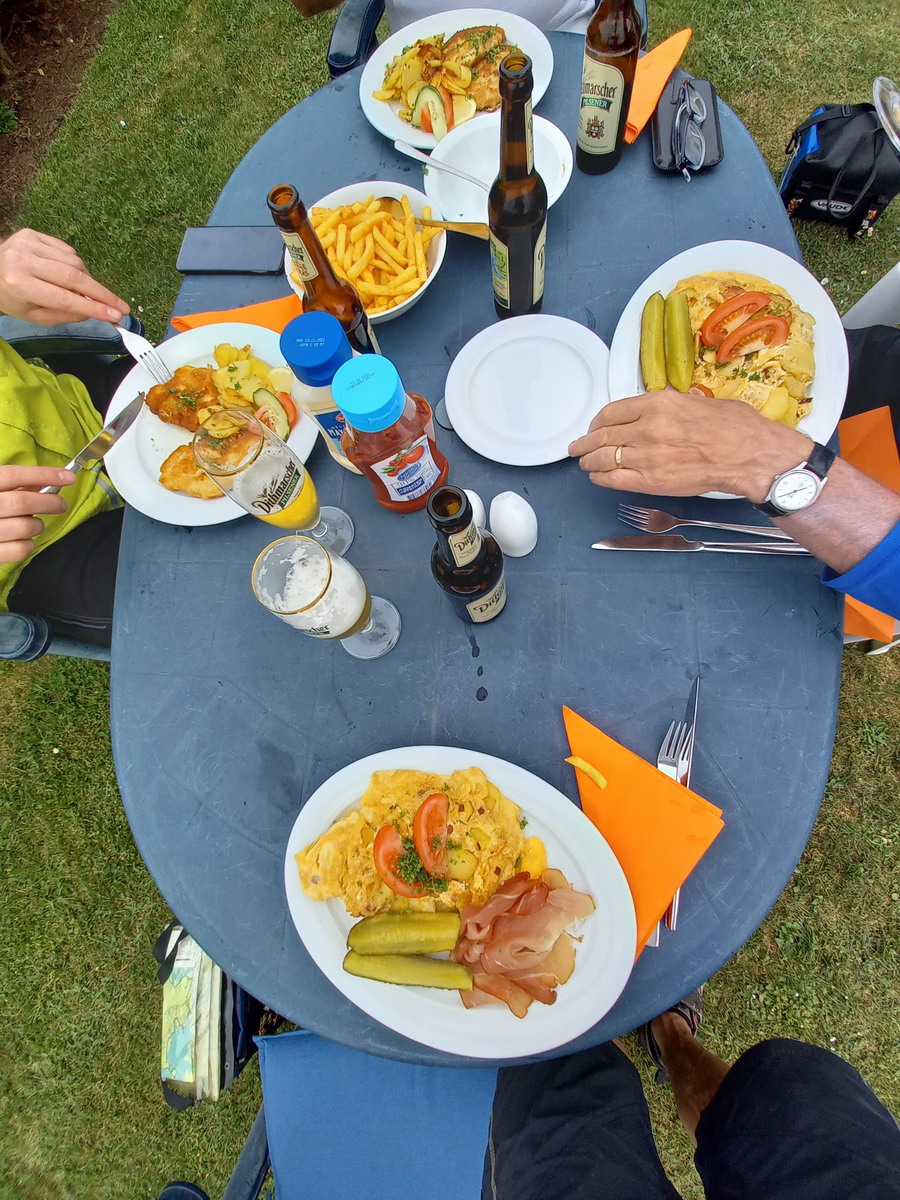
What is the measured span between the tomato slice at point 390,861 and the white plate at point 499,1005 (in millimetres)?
118

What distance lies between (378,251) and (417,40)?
99 centimetres

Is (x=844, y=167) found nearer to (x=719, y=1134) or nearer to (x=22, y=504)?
(x=22, y=504)

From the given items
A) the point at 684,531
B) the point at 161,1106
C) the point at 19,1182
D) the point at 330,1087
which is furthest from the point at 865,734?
the point at 19,1182

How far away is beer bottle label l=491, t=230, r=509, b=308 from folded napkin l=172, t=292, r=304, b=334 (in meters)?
0.65

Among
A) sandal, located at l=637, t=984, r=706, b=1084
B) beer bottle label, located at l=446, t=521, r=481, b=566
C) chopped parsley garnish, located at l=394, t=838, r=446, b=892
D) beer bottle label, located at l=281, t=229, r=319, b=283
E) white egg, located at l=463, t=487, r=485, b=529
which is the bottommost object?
sandal, located at l=637, t=984, r=706, b=1084

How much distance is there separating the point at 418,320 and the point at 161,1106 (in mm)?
3367

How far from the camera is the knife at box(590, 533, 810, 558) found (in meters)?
1.71

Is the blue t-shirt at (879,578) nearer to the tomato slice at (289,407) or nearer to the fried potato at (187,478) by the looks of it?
the tomato slice at (289,407)

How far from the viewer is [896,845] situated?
8.95 ft

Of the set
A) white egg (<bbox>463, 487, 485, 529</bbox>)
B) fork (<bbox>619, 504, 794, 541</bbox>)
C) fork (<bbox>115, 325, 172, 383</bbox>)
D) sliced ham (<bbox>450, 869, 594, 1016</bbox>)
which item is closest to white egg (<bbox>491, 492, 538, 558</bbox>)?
white egg (<bbox>463, 487, 485, 529</bbox>)

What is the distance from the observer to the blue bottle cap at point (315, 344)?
1.44m

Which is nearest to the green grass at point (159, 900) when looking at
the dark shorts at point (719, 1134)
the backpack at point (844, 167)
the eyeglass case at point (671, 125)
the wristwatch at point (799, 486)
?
the backpack at point (844, 167)

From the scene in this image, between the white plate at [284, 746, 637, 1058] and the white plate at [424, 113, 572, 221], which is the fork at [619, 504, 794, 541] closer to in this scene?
the white plate at [284, 746, 637, 1058]

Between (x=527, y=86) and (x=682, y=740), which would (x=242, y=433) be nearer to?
(x=527, y=86)
